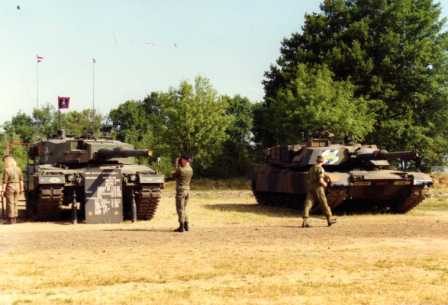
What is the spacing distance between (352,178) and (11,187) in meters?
9.45

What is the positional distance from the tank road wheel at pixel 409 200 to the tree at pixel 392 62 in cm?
1756

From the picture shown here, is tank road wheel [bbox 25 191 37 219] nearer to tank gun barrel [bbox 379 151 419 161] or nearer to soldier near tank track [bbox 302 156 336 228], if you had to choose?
soldier near tank track [bbox 302 156 336 228]

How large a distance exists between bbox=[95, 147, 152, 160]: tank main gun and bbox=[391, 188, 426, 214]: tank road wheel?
792cm

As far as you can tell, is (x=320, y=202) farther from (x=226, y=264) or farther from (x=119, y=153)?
(x=226, y=264)

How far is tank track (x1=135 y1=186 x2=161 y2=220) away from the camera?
17.8m

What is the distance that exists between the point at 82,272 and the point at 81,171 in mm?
9429

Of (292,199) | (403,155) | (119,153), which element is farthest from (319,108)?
(119,153)

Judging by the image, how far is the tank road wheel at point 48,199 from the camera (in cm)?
1692

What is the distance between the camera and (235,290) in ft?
24.7

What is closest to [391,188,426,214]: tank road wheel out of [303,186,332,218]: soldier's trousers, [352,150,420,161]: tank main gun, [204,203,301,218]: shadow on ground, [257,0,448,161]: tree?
[352,150,420,161]: tank main gun

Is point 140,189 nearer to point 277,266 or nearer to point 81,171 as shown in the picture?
point 81,171

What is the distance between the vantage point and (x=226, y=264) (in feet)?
31.3

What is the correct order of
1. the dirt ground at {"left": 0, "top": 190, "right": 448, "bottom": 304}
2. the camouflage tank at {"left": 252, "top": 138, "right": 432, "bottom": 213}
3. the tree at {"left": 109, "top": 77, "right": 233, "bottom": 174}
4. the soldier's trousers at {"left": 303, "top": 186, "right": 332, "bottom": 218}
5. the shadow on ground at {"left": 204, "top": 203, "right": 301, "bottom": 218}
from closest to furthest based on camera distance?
the dirt ground at {"left": 0, "top": 190, "right": 448, "bottom": 304}
the soldier's trousers at {"left": 303, "top": 186, "right": 332, "bottom": 218}
the camouflage tank at {"left": 252, "top": 138, "right": 432, "bottom": 213}
the shadow on ground at {"left": 204, "top": 203, "right": 301, "bottom": 218}
the tree at {"left": 109, "top": 77, "right": 233, "bottom": 174}

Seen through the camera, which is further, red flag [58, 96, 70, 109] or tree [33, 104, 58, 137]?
tree [33, 104, 58, 137]
